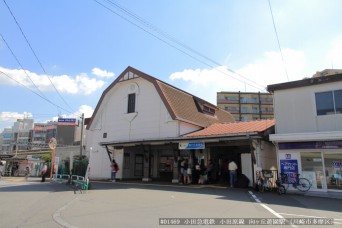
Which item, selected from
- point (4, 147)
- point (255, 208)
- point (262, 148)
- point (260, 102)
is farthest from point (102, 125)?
point (4, 147)

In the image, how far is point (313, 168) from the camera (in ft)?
46.4

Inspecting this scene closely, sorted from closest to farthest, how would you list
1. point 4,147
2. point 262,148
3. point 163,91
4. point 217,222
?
point 217,222 < point 262,148 < point 163,91 < point 4,147

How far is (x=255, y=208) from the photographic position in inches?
364

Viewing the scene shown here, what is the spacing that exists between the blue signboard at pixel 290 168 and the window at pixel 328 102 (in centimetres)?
273

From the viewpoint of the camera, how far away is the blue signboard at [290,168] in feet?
47.4

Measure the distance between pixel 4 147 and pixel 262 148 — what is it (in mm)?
91647

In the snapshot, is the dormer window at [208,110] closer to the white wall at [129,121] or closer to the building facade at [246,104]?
the white wall at [129,121]

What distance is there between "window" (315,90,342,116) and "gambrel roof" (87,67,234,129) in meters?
9.26

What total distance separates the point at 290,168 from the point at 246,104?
61.6 meters

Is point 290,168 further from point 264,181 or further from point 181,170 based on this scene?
point 181,170

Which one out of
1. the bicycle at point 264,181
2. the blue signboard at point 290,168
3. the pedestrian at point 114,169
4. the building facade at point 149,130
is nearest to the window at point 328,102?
the blue signboard at point 290,168

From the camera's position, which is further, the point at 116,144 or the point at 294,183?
the point at 116,144

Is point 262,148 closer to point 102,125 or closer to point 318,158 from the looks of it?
point 318,158

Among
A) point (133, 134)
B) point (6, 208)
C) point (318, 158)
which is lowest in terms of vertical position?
point (6, 208)
